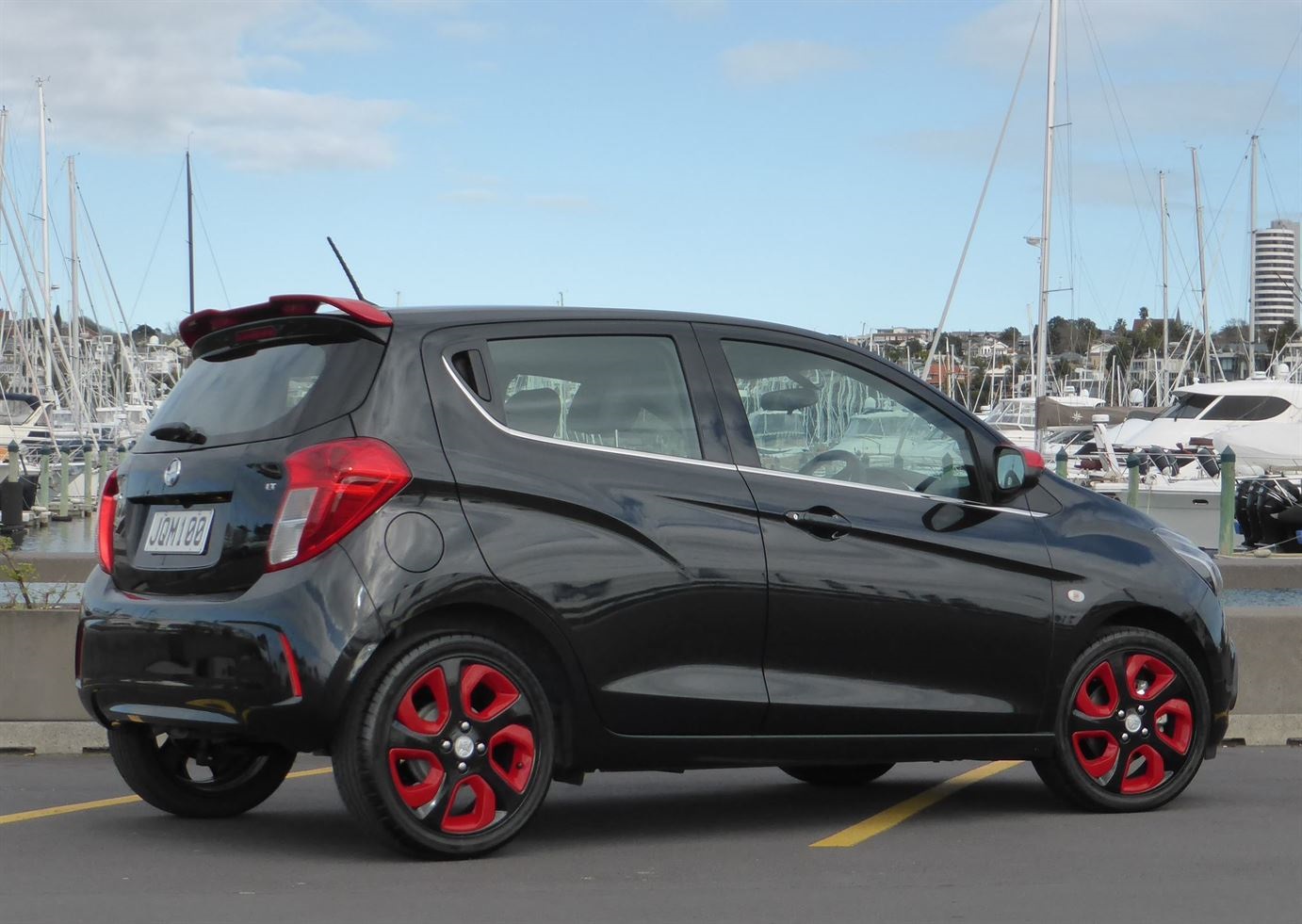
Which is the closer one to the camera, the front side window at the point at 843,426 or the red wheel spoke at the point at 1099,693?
the front side window at the point at 843,426

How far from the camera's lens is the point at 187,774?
6.96m

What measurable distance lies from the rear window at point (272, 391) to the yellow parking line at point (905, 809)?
219 cm

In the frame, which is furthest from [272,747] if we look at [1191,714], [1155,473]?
[1155,473]

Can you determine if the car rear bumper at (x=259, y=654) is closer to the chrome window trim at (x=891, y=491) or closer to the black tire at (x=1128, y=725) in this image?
the chrome window trim at (x=891, y=491)

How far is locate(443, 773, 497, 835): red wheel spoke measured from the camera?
5.91 m

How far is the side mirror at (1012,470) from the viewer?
273 inches

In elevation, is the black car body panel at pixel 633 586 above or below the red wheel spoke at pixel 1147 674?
above

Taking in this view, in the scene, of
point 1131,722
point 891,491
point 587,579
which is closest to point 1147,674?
point 1131,722

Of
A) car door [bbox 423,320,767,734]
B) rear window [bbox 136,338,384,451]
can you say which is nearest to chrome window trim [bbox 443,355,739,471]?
car door [bbox 423,320,767,734]

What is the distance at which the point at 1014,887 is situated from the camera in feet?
18.8

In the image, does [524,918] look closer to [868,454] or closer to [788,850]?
[788,850]

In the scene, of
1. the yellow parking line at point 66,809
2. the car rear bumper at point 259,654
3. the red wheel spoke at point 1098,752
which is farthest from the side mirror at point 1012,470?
the yellow parking line at point 66,809

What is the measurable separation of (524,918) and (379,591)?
1084 millimetres

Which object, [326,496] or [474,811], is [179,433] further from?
[474,811]
